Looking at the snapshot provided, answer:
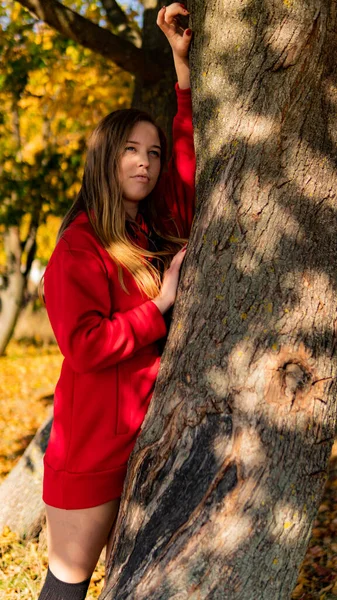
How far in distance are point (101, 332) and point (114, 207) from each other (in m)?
0.52

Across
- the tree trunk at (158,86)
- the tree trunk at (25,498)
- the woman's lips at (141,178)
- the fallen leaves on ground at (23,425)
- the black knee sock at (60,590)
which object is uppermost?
the tree trunk at (158,86)

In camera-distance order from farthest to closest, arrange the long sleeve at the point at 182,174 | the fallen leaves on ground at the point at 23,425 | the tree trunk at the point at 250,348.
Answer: the fallen leaves on ground at the point at 23,425
the long sleeve at the point at 182,174
the tree trunk at the point at 250,348

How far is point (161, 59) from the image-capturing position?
16.1 feet

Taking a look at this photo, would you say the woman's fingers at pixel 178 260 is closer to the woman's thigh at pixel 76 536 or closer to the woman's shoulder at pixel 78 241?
the woman's shoulder at pixel 78 241

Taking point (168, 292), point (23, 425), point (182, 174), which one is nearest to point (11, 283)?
point (23, 425)

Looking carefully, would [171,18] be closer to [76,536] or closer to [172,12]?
[172,12]

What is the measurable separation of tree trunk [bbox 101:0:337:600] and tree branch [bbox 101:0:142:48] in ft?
11.4

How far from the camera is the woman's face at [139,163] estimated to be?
269 cm

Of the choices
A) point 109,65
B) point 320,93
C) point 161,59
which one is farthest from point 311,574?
point 109,65

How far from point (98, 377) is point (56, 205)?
653 cm

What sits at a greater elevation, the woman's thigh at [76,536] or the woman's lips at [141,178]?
the woman's lips at [141,178]

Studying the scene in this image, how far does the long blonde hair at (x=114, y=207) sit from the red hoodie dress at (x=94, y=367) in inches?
1.8

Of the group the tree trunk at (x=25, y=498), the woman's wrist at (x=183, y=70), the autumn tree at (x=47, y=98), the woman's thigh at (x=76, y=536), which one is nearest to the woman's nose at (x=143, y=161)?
the woman's wrist at (x=183, y=70)

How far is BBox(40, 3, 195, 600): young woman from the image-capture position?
2.43m
